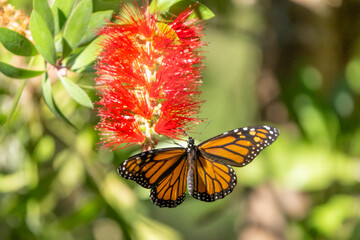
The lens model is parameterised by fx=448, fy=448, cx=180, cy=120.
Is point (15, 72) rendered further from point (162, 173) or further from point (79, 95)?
point (162, 173)

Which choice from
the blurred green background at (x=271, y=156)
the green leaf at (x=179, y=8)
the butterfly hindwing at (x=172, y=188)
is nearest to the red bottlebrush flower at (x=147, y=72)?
the green leaf at (x=179, y=8)

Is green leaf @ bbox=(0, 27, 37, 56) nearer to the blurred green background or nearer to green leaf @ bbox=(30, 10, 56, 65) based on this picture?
green leaf @ bbox=(30, 10, 56, 65)

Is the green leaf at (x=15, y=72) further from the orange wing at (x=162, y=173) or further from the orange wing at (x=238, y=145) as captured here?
the orange wing at (x=238, y=145)

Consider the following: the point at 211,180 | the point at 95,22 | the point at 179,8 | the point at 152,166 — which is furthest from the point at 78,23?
the point at 211,180

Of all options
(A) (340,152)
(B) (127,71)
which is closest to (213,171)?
(B) (127,71)

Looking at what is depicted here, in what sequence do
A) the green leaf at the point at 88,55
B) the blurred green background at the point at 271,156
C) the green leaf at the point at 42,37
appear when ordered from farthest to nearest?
the blurred green background at the point at 271,156 < the green leaf at the point at 88,55 < the green leaf at the point at 42,37

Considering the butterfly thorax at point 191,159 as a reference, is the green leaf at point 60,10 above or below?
above

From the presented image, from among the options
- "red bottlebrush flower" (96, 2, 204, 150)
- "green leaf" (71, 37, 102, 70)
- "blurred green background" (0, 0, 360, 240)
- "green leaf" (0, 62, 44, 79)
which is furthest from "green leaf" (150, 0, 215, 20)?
"blurred green background" (0, 0, 360, 240)
